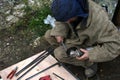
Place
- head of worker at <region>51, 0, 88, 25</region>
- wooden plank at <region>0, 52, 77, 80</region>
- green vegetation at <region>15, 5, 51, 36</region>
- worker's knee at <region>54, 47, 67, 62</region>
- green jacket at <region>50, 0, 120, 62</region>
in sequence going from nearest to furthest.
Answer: head of worker at <region>51, 0, 88, 25</region> → green jacket at <region>50, 0, 120, 62</region> → wooden plank at <region>0, 52, 77, 80</region> → worker's knee at <region>54, 47, 67, 62</region> → green vegetation at <region>15, 5, 51, 36</region>

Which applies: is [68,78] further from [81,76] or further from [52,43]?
[52,43]

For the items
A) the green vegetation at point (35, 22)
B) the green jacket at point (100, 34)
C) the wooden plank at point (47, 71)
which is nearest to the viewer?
the green jacket at point (100, 34)

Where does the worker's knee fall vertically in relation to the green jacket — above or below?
above

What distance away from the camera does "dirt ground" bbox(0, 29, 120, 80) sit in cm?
356

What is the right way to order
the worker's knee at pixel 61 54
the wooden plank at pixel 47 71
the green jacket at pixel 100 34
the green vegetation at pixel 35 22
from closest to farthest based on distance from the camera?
the green jacket at pixel 100 34, the wooden plank at pixel 47 71, the worker's knee at pixel 61 54, the green vegetation at pixel 35 22

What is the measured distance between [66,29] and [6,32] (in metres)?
1.19

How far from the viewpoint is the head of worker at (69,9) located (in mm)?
2699

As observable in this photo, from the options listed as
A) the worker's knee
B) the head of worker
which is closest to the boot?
the worker's knee

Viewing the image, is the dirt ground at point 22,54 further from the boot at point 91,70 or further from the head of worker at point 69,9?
the head of worker at point 69,9

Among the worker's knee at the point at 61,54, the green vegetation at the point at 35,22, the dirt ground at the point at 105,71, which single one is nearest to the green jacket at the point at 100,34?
the worker's knee at the point at 61,54

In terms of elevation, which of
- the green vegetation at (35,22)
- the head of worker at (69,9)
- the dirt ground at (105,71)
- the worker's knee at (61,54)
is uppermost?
the green vegetation at (35,22)

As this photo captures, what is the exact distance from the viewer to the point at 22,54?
154 inches

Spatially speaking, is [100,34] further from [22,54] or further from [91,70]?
[22,54]

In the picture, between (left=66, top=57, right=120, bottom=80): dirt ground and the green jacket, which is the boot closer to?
(left=66, top=57, right=120, bottom=80): dirt ground
